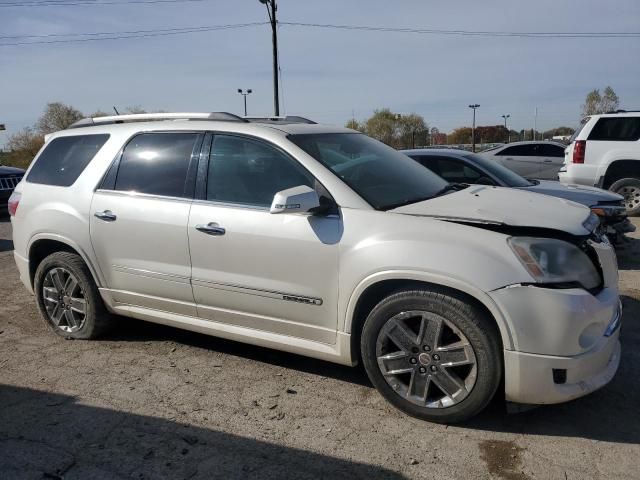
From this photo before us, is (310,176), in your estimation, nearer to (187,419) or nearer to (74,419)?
(187,419)

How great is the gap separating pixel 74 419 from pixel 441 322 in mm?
2227

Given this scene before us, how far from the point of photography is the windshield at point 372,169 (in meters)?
3.50

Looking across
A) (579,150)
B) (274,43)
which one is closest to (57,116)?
(274,43)

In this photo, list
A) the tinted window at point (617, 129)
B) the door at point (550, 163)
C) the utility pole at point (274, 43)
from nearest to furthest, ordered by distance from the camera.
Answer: the tinted window at point (617, 129), the door at point (550, 163), the utility pole at point (274, 43)

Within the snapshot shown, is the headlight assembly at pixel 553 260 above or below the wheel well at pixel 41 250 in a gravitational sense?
above

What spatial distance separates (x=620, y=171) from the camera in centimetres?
1028

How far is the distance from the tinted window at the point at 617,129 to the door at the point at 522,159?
130 inches

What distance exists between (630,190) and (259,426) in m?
9.73

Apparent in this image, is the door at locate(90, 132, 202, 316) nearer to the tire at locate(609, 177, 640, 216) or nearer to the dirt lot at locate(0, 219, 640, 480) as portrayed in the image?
the dirt lot at locate(0, 219, 640, 480)

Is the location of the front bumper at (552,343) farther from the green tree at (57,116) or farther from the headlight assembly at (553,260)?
the green tree at (57,116)

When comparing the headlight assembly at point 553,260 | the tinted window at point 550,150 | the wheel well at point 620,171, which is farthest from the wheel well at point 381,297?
the tinted window at point 550,150

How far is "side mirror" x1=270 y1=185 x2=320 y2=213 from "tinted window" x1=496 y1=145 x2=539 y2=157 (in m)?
→ 12.0

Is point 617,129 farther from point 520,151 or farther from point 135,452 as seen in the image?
point 135,452

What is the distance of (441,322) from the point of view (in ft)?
9.81
